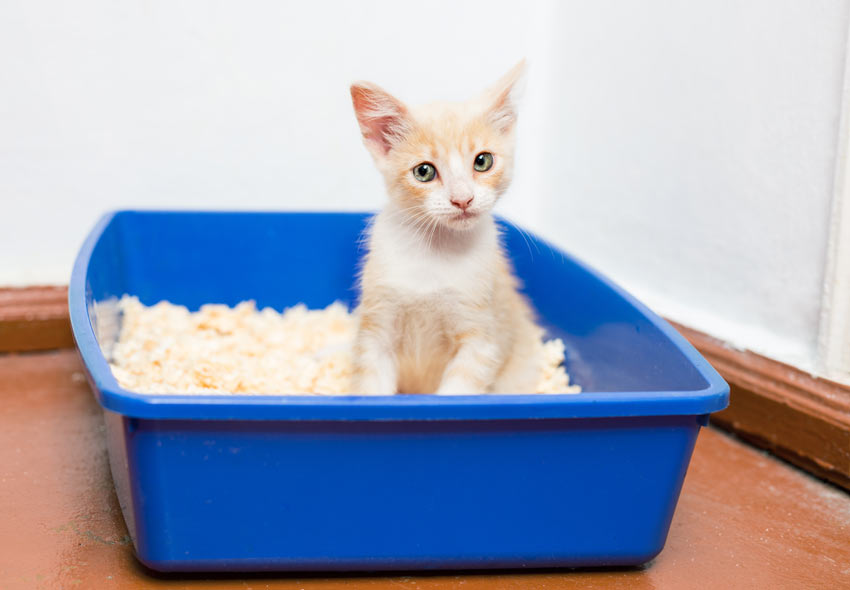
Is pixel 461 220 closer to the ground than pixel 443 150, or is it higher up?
closer to the ground

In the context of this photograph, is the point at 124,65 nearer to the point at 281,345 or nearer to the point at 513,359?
the point at 281,345

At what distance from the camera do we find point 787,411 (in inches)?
55.1

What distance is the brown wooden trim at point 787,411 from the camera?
4.32 feet

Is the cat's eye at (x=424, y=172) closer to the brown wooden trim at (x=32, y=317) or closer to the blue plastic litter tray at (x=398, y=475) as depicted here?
the blue plastic litter tray at (x=398, y=475)

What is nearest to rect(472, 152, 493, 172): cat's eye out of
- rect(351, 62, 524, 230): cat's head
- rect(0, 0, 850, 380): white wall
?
rect(351, 62, 524, 230): cat's head

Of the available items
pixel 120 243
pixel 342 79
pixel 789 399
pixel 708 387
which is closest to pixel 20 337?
pixel 120 243

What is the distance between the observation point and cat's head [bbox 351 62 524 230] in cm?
115

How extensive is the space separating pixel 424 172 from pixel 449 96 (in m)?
0.94

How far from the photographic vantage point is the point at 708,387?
99 cm

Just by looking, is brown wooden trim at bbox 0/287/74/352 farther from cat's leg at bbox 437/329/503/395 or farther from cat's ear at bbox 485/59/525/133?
cat's ear at bbox 485/59/525/133

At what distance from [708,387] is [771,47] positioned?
2.71 feet

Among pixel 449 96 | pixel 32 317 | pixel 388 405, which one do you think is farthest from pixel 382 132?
pixel 32 317

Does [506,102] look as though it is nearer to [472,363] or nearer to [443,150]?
[443,150]

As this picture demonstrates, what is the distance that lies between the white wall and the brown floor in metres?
0.28
